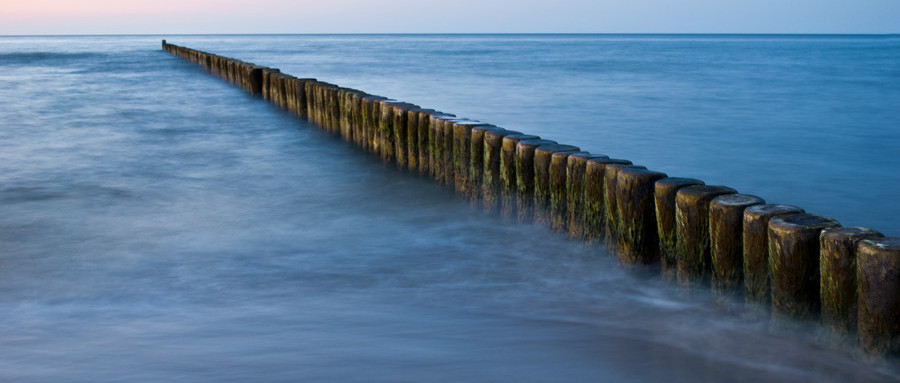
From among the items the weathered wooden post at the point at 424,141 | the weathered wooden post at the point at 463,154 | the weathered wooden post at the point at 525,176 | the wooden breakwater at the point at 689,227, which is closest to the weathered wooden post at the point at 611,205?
the wooden breakwater at the point at 689,227

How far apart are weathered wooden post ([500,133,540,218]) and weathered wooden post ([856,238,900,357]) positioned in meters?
2.21

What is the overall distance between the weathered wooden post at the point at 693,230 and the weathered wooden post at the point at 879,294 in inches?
28.2

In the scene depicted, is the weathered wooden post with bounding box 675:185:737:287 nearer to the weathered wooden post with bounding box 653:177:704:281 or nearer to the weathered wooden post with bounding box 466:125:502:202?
the weathered wooden post with bounding box 653:177:704:281

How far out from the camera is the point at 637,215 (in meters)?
3.56

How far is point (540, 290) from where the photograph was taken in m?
3.73

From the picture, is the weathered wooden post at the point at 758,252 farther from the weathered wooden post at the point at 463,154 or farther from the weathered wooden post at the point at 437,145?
the weathered wooden post at the point at 437,145

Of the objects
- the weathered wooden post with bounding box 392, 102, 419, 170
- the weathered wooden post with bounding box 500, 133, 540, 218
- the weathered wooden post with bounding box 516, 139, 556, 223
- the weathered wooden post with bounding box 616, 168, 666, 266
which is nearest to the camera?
the weathered wooden post with bounding box 616, 168, 666, 266

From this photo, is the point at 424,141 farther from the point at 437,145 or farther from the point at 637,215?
the point at 637,215

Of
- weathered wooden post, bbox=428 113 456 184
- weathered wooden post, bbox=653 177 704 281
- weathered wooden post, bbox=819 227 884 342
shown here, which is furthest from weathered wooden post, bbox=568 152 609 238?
weathered wooden post, bbox=428 113 456 184

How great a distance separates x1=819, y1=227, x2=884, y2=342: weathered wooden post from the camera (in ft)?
8.49

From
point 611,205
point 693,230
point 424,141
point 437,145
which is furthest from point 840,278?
point 424,141

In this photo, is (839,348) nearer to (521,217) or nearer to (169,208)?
(521,217)

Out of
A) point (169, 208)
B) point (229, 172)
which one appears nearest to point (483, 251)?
point (169, 208)

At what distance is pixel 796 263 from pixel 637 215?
0.89 metres
